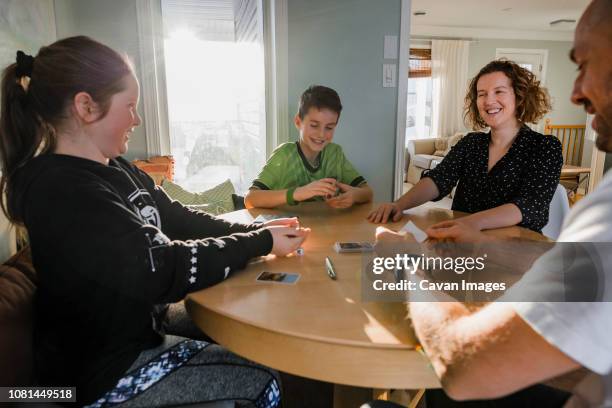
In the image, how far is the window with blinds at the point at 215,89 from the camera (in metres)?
2.95

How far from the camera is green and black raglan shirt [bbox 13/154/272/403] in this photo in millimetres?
863

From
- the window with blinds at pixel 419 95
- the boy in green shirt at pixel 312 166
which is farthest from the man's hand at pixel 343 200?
the window with blinds at pixel 419 95

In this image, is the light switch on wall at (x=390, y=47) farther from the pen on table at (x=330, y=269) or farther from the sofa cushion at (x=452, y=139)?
the sofa cushion at (x=452, y=139)

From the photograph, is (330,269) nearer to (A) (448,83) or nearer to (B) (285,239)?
(B) (285,239)

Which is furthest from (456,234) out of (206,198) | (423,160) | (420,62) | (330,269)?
(420,62)

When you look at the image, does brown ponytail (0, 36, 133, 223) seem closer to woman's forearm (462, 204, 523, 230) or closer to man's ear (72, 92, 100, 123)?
man's ear (72, 92, 100, 123)

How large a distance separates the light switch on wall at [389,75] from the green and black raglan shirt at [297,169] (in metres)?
0.99

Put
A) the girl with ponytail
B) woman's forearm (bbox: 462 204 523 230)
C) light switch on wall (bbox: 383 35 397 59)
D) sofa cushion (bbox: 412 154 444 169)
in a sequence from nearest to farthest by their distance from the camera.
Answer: the girl with ponytail, woman's forearm (bbox: 462 204 523 230), light switch on wall (bbox: 383 35 397 59), sofa cushion (bbox: 412 154 444 169)

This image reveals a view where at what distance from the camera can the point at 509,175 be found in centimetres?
174

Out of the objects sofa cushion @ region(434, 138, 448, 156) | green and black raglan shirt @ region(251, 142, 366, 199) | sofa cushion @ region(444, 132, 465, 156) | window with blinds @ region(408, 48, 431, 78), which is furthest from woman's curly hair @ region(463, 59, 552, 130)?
window with blinds @ region(408, 48, 431, 78)

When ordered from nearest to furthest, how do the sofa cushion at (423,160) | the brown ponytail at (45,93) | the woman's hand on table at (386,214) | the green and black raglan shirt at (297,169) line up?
the brown ponytail at (45,93)
the woman's hand on table at (386,214)
the green and black raglan shirt at (297,169)
the sofa cushion at (423,160)

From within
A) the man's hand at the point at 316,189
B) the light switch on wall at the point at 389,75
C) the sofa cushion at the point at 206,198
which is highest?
the light switch on wall at the point at 389,75

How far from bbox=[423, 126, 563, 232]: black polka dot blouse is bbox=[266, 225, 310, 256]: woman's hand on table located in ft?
2.94

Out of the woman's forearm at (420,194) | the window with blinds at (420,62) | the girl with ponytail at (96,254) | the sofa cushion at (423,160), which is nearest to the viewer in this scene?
the girl with ponytail at (96,254)
